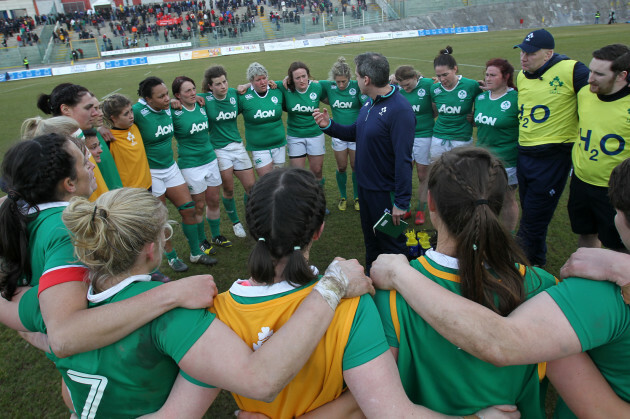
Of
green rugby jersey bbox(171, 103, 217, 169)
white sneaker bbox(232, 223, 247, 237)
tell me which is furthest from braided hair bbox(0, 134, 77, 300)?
white sneaker bbox(232, 223, 247, 237)

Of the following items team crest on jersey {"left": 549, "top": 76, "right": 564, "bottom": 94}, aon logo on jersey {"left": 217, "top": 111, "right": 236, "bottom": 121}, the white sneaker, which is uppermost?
team crest on jersey {"left": 549, "top": 76, "right": 564, "bottom": 94}

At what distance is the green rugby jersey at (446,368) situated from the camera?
1515 mm

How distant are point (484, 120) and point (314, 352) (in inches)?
167

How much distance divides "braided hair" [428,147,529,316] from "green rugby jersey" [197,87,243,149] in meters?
4.61

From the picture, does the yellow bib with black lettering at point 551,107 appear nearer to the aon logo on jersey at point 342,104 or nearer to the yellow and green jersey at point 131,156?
the aon logo on jersey at point 342,104

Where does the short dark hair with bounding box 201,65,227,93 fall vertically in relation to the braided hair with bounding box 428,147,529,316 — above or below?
above

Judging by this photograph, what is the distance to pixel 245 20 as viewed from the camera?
44.5 metres

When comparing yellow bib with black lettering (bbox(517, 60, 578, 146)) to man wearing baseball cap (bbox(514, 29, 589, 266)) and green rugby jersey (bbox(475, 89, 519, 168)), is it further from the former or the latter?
green rugby jersey (bbox(475, 89, 519, 168))

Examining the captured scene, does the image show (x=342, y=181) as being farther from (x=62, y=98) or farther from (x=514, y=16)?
(x=514, y=16)

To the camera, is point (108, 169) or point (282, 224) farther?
point (108, 169)

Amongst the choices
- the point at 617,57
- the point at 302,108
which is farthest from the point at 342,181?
the point at 617,57

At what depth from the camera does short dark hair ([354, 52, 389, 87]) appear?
373cm

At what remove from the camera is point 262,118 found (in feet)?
19.6

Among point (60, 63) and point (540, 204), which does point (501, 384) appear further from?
point (60, 63)
